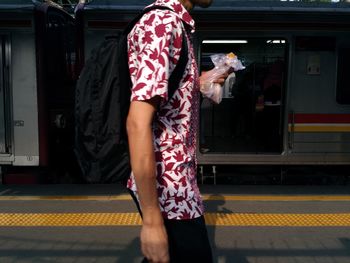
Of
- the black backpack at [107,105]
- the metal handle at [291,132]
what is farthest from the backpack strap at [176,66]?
the metal handle at [291,132]

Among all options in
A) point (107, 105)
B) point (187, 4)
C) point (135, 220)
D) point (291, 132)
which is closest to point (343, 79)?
point (291, 132)

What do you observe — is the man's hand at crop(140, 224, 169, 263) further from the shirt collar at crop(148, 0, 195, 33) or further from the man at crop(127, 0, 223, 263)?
the shirt collar at crop(148, 0, 195, 33)

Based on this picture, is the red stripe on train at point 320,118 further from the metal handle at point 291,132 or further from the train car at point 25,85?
the train car at point 25,85

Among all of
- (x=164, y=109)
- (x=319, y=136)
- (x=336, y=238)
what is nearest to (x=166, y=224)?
(x=164, y=109)

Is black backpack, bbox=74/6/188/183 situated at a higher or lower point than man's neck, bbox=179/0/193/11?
lower

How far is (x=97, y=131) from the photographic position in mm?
1678

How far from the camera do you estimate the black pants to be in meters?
1.69

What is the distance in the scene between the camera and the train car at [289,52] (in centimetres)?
622

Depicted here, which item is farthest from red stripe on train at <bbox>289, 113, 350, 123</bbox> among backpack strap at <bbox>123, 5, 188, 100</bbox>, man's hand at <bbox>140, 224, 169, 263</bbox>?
man's hand at <bbox>140, 224, 169, 263</bbox>

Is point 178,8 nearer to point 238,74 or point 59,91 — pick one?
point 59,91

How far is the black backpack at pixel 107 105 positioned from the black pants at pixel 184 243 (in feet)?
0.92

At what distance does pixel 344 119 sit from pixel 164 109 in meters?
5.41

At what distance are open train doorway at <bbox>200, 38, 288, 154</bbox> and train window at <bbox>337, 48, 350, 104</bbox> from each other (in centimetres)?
79

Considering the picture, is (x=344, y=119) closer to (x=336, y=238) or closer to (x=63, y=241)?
(x=336, y=238)
